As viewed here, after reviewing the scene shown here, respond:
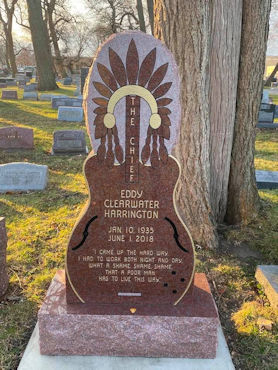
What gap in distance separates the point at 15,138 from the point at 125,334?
6426 millimetres

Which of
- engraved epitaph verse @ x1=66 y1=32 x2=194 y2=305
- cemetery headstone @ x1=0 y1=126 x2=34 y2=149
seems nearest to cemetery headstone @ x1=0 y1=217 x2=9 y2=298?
engraved epitaph verse @ x1=66 y1=32 x2=194 y2=305

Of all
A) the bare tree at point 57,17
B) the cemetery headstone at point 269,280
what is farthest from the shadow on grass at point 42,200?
the bare tree at point 57,17

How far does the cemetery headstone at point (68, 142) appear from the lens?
7918 millimetres

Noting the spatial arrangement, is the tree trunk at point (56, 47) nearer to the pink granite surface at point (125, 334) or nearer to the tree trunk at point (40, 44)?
the tree trunk at point (40, 44)

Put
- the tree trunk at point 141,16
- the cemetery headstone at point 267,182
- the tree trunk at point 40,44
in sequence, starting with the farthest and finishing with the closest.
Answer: the tree trunk at point 141,16
the tree trunk at point 40,44
the cemetery headstone at point 267,182

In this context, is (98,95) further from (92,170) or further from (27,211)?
(27,211)

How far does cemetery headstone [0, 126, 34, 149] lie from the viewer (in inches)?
316

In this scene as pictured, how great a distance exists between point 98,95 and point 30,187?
148 inches

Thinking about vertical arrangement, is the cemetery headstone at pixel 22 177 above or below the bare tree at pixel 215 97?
below

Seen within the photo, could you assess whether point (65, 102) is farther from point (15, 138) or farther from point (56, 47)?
point (56, 47)

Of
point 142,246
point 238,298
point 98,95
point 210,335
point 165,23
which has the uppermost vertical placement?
point 165,23

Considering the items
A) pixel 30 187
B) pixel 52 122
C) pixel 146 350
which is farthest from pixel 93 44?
pixel 146 350

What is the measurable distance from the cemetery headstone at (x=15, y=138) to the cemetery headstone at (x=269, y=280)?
6.13m

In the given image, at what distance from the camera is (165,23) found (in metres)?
3.58
